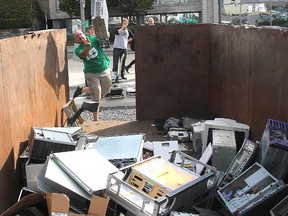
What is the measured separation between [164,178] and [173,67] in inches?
155

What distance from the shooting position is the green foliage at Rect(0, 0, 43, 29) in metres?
32.7

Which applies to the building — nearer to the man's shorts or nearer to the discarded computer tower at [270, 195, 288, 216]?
the man's shorts

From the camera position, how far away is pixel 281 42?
14.6 feet

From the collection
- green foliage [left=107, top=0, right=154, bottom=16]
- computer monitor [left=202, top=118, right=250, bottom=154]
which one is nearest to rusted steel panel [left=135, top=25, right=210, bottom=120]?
computer monitor [left=202, top=118, right=250, bottom=154]

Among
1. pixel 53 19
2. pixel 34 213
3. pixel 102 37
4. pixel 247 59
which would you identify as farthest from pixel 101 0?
pixel 53 19

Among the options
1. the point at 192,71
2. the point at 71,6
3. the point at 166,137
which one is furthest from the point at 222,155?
the point at 71,6

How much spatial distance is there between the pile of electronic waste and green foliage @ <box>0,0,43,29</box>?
29.6m

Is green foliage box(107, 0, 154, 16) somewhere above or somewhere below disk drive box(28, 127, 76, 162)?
above

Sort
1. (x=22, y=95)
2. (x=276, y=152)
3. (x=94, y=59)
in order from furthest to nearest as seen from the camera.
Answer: (x=94, y=59), (x=22, y=95), (x=276, y=152)

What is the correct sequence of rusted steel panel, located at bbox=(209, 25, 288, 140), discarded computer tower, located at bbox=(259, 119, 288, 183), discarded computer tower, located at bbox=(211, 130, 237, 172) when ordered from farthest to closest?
discarded computer tower, located at bbox=(211, 130, 237, 172) → rusted steel panel, located at bbox=(209, 25, 288, 140) → discarded computer tower, located at bbox=(259, 119, 288, 183)

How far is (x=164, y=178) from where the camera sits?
3836 mm

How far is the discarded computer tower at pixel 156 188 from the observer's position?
345 centimetres

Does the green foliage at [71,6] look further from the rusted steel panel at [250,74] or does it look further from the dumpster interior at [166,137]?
the rusted steel panel at [250,74]

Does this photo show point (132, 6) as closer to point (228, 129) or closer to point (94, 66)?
point (94, 66)
